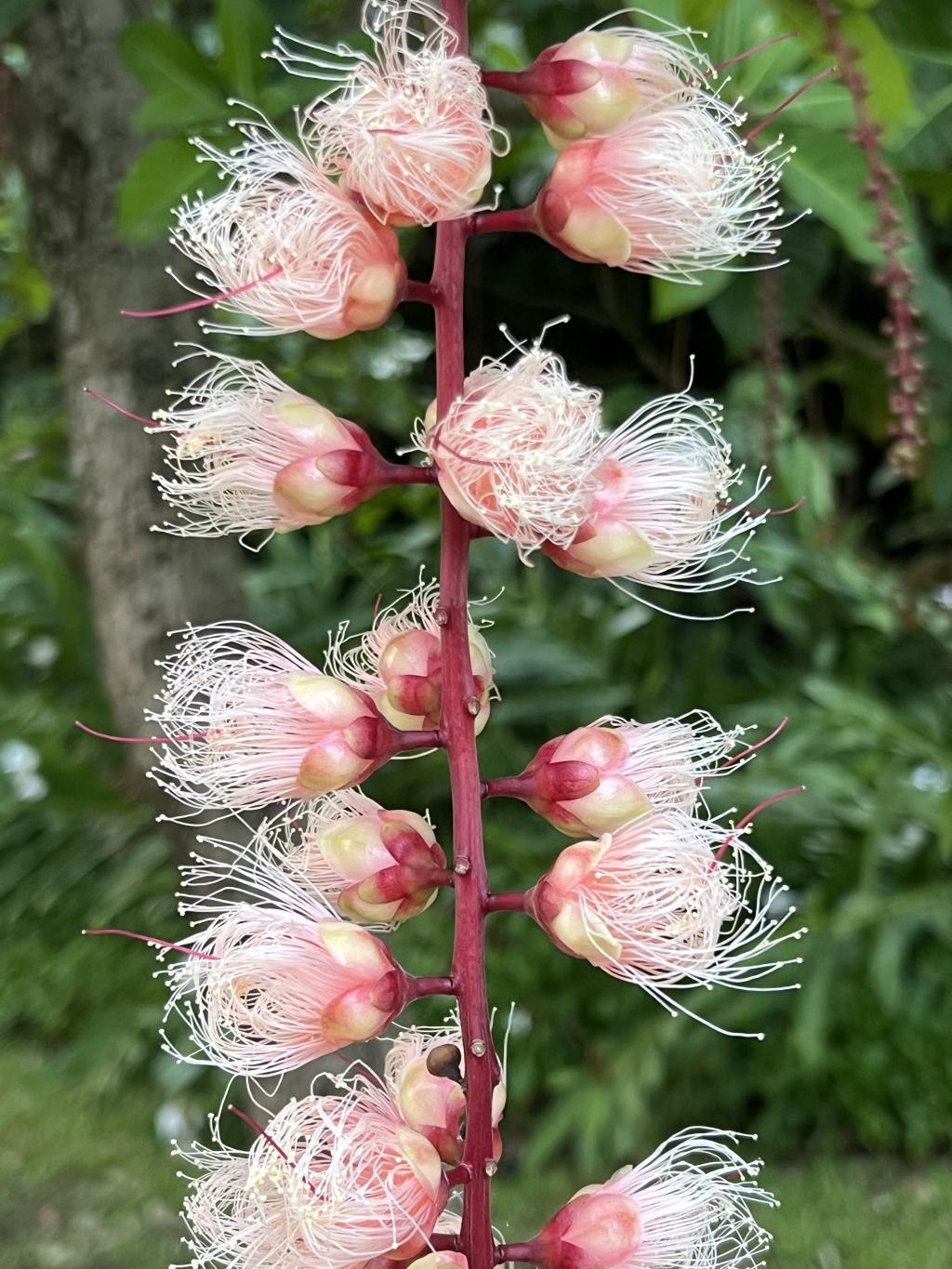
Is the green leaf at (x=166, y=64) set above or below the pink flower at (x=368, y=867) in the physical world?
above

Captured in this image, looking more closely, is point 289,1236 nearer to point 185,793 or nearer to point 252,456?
point 185,793

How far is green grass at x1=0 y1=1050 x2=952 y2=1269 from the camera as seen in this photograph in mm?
2053

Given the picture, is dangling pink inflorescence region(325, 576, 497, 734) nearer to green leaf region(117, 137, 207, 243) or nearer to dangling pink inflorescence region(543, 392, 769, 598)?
dangling pink inflorescence region(543, 392, 769, 598)

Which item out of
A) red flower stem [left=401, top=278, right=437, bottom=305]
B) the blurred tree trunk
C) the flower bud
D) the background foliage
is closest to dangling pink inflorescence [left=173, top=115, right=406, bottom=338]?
red flower stem [left=401, top=278, right=437, bottom=305]

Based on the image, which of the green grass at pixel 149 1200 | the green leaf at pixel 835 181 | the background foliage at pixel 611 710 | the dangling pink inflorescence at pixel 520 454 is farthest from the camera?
the green grass at pixel 149 1200

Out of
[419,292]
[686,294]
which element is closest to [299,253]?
[419,292]

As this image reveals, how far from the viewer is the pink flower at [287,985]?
0.55 m

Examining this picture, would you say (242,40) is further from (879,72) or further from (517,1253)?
(517,1253)

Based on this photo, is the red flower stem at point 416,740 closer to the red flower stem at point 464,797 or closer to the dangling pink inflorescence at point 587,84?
the red flower stem at point 464,797

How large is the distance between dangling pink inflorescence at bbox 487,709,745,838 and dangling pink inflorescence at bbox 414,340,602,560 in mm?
99

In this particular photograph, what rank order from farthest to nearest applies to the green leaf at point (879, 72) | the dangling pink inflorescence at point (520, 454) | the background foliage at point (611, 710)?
the background foliage at point (611, 710) → the green leaf at point (879, 72) → the dangling pink inflorescence at point (520, 454)

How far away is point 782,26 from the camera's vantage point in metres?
0.83

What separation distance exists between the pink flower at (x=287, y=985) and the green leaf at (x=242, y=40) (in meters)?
0.67

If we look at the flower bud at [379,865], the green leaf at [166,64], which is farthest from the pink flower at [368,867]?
the green leaf at [166,64]
